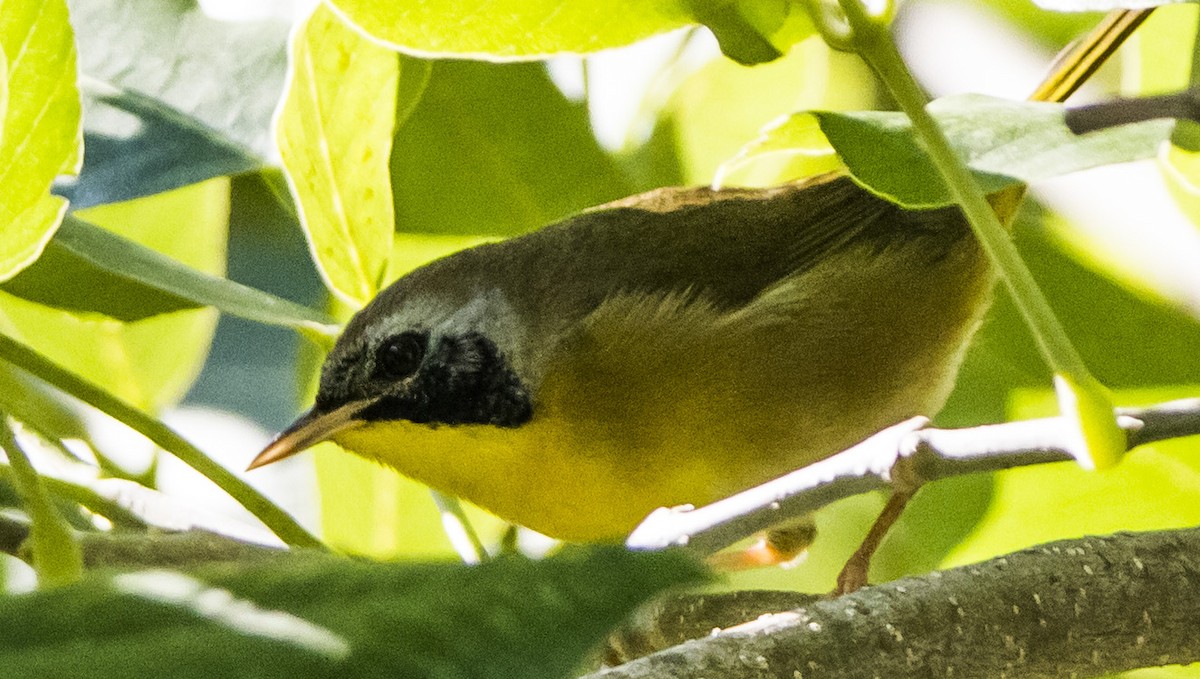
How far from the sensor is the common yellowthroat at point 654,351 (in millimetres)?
1334

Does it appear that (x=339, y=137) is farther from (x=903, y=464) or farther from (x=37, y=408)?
(x=903, y=464)

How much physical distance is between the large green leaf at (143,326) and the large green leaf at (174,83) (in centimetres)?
19

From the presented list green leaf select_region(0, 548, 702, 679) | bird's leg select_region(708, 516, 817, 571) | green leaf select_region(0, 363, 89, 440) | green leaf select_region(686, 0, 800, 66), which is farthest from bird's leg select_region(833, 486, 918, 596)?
green leaf select_region(0, 548, 702, 679)

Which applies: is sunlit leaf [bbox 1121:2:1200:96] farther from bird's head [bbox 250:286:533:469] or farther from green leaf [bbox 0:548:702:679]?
green leaf [bbox 0:548:702:679]

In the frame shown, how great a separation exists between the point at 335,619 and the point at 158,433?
0.75 m

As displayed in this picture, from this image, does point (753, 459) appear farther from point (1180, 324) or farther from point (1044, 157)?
point (1044, 157)

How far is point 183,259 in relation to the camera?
4.53 feet

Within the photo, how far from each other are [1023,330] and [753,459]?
341 millimetres

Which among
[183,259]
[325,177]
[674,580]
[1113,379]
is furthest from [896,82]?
[183,259]

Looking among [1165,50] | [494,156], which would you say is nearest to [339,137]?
[494,156]

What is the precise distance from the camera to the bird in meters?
1.33

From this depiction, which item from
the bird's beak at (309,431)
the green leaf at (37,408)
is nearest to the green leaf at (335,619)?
the green leaf at (37,408)

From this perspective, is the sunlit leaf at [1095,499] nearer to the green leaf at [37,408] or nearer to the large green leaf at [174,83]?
the large green leaf at [174,83]

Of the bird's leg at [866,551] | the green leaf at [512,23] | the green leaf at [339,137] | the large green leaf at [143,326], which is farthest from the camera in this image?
the large green leaf at [143,326]
